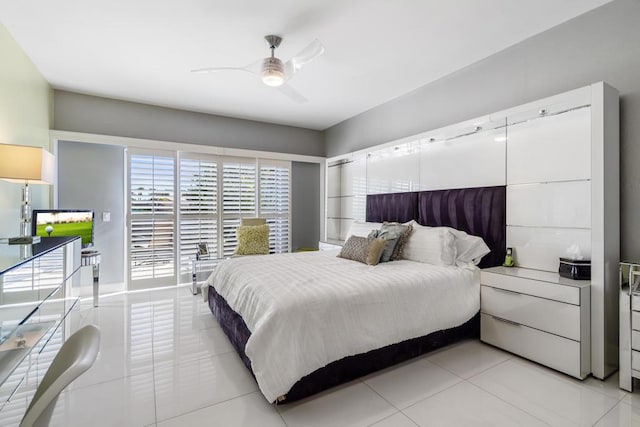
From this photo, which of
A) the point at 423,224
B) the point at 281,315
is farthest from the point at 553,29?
the point at 281,315

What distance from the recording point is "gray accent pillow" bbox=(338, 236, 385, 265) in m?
2.95

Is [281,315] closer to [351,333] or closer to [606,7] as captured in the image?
[351,333]

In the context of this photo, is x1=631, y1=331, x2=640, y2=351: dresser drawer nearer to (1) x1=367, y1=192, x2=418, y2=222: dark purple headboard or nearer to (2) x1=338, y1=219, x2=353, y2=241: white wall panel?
(1) x1=367, y1=192, x2=418, y2=222: dark purple headboard

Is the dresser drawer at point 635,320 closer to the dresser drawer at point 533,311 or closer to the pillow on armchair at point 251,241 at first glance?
the dresser drawer at point 533,311

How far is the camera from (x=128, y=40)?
284 cm

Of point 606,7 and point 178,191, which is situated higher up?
point 606,7

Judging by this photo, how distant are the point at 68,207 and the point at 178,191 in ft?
4.69

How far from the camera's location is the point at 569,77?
259 cm

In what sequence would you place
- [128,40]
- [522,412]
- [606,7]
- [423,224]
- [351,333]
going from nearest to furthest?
1. [522,412]
2. [351,333]
3. [606,7]
4. [128,40]
5. [423,224]

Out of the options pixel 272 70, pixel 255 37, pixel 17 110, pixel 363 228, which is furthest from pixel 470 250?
pixel 17 110

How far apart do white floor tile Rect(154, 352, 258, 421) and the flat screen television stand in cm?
221

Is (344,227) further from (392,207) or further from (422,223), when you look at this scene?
(422,223)

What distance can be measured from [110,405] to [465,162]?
367 centimetres

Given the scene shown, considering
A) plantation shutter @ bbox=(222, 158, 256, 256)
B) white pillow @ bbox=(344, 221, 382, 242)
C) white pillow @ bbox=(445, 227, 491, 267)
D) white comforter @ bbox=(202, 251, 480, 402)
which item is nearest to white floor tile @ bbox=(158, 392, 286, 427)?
white comforter @ bbox=(202, 251, 480, 402)
